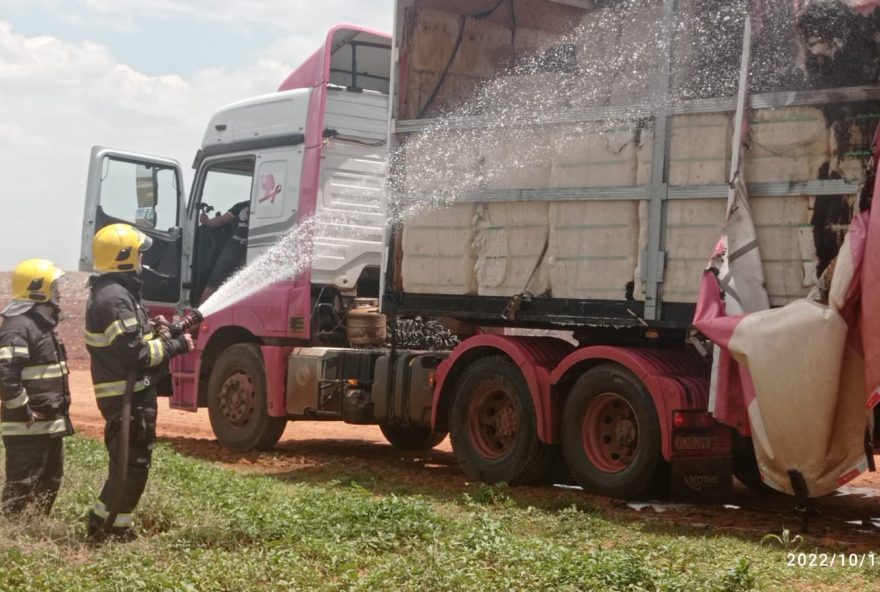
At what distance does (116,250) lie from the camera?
7.86m

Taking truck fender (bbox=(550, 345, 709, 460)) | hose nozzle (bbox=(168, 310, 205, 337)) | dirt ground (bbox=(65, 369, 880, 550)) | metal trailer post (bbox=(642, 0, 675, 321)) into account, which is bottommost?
dirt ground (bbox=(65, 369, 880, 550))

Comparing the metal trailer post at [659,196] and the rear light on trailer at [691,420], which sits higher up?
the metal trailer post at [659,196]

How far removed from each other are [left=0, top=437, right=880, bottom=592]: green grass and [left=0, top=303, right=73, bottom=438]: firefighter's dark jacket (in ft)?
1.99

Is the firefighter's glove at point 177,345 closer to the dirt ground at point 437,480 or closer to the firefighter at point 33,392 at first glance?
the firefighter at point 33,392

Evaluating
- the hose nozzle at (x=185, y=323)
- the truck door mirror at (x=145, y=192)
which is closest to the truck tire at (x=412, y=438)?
the truck door mirror at (x=145, y=192)

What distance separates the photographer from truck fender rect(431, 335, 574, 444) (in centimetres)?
1021

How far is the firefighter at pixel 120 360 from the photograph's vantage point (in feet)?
25.4

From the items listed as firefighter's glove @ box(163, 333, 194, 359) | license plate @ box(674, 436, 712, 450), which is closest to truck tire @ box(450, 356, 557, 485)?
license plate @ box(674, 436, 712, 450)

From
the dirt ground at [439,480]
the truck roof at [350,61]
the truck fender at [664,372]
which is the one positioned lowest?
the dirt ground at [439,480]

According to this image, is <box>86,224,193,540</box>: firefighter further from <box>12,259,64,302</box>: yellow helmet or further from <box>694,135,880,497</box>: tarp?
<box>694,135,880,497</box>: tarp

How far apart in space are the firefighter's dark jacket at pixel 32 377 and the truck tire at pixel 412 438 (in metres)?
6.18

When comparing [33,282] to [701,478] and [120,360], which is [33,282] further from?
[701,478]

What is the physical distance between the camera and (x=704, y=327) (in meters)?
8.57

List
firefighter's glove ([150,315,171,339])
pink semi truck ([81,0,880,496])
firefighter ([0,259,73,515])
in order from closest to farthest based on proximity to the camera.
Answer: firefighter ([0,259,73,515]), firefighter's glove ([150,315,171,339]), pink semi truck ([81,0,880,496])
